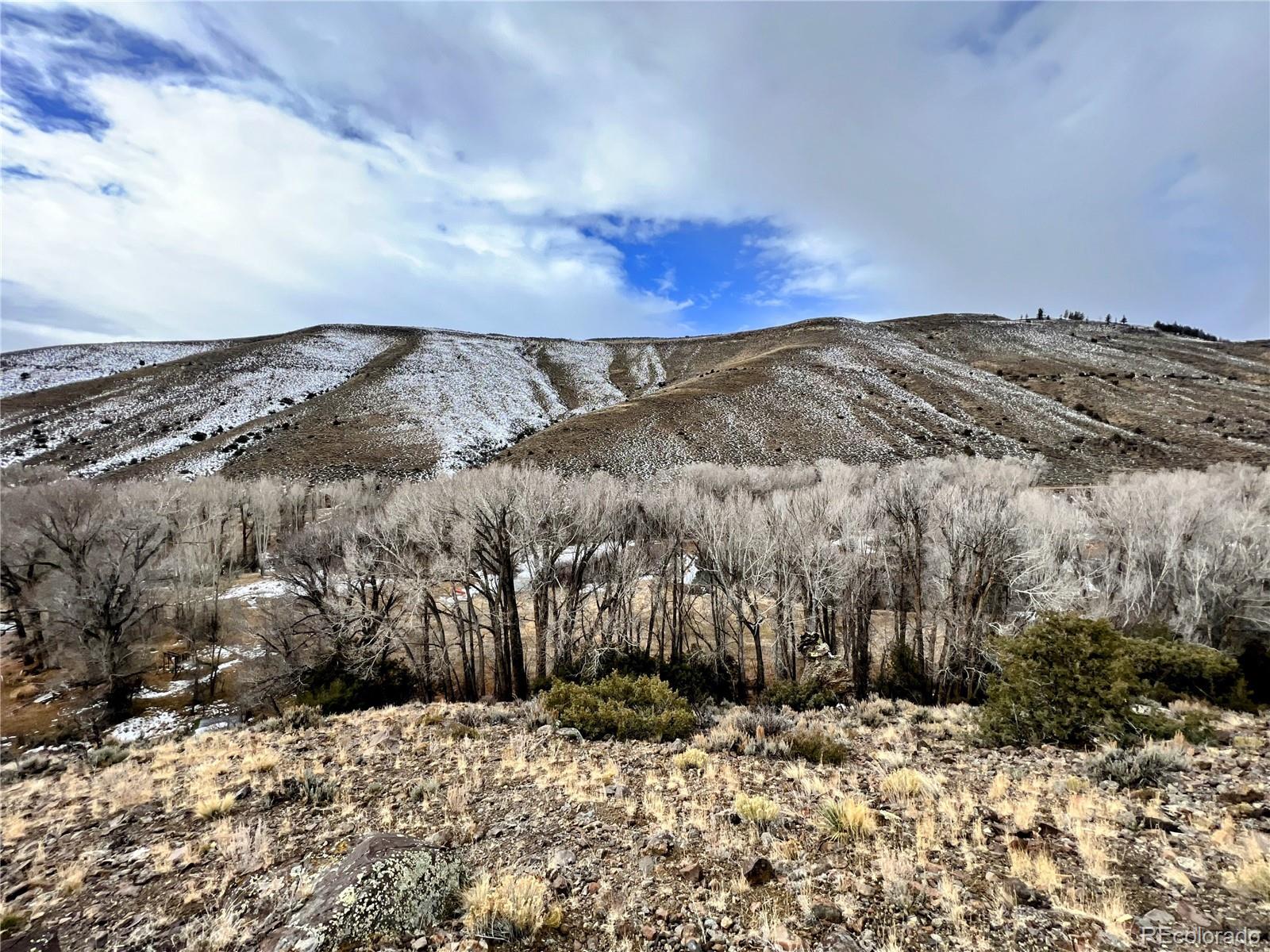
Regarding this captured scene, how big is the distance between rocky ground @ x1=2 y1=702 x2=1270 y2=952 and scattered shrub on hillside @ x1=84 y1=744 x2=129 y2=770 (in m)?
1.40

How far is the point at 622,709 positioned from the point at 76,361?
131273 millimetres

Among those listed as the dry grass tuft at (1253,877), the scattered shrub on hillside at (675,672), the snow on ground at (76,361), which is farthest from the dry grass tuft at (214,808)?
the snow on ground at (76,361)

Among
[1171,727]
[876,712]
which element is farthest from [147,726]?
[1171,727]

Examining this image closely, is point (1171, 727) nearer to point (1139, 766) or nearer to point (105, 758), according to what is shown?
point (1139, 766)

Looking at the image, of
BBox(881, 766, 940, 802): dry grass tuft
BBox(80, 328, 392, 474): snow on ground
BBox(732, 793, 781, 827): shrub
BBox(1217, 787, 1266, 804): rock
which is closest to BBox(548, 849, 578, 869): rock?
BBox(732, 793, 781, 827): shrub

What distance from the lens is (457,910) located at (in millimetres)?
5898

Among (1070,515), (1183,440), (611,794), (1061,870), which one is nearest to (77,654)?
(611,794)

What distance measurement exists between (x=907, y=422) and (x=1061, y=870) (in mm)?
72799

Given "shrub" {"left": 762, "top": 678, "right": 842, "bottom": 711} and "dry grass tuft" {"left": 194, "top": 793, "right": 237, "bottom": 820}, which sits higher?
"dry grass tuft" {"left": 194, "top": 793, "right": 237, "bottom": 820}

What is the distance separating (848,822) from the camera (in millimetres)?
7012

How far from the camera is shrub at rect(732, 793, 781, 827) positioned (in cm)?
739

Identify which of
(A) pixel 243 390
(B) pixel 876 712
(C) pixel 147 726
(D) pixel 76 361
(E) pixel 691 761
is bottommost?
(C) pixel 147 726

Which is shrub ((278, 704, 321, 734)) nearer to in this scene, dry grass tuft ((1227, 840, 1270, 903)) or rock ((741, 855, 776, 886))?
rock ((741, 855, 776, 886))

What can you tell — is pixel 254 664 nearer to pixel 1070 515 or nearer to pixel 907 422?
pixel 1070 515
